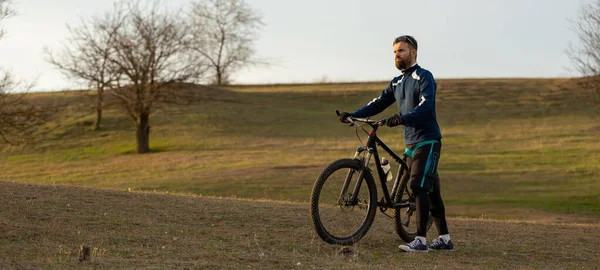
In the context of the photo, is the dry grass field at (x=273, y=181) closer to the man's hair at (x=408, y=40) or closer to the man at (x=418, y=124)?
A: the man at (x=418, y=124)

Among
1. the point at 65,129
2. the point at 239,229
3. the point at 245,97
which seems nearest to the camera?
the point at 239,229

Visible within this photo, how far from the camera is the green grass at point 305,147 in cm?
2642

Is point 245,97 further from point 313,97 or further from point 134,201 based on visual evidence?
point 134,201

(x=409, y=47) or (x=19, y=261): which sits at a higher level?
(x=409, y=47)

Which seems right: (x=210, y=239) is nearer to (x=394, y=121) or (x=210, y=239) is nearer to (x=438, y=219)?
(x=394, y=121)

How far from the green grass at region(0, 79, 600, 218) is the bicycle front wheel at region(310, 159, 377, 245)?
433 inches

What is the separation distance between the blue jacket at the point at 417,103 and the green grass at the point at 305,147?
450 inches

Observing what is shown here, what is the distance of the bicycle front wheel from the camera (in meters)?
7.78

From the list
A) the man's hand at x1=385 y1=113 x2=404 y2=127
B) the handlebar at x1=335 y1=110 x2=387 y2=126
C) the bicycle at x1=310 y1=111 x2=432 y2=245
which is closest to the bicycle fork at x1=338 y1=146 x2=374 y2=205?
the bicycle at x1=310 y1=111 x2=432 y2=245

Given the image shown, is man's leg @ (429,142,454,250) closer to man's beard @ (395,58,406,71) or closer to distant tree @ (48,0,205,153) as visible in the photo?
man's beard @ (395,58,406,71)

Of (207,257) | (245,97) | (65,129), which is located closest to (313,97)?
(245,97)

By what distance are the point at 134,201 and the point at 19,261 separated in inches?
180

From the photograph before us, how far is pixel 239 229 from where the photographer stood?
9039 millimetres

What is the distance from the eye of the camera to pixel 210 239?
26.9 ft
